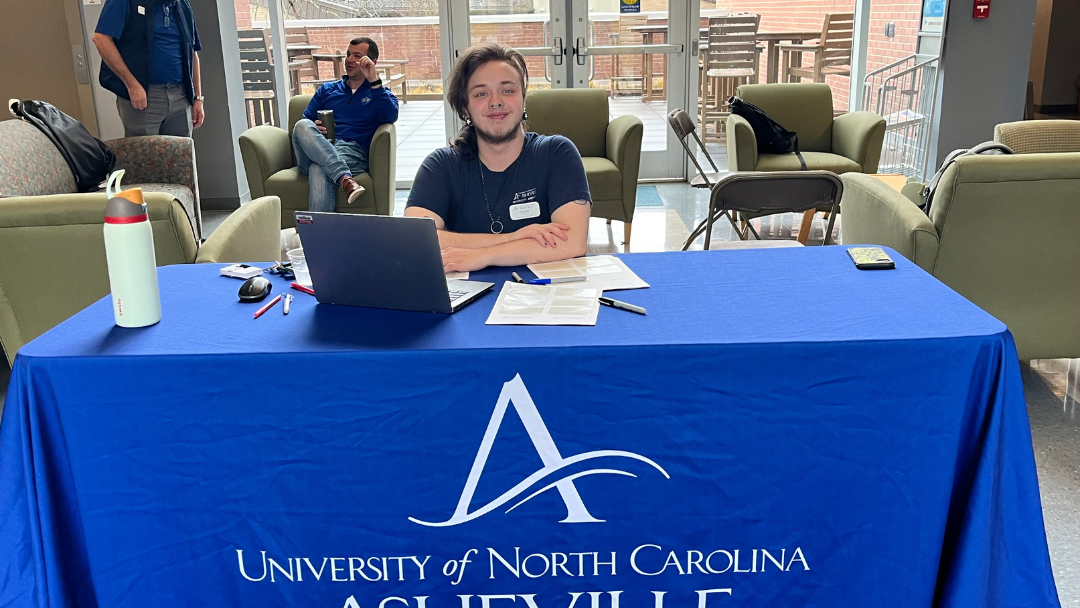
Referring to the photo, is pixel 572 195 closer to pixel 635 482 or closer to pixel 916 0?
pixel 635 482

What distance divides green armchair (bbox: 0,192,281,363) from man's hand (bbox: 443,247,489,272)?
849 mm

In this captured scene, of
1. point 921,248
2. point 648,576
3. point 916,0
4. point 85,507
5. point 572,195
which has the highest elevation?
point 916,0

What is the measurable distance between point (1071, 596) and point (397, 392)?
5.10ft

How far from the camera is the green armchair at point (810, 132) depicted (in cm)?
507

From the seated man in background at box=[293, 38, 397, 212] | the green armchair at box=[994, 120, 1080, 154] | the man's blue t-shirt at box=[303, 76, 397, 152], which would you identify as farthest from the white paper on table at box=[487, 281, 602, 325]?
the man's blue t-shirt at box=[303, 76, 397, 152]

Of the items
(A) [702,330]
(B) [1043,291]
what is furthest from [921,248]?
(A) [702,330]

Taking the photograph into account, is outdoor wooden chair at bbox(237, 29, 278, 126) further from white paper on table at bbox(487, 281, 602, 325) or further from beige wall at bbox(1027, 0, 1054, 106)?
beige wall at bbox(1027, 0, 1054, 106)

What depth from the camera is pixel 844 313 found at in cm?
156

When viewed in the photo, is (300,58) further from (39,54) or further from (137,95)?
(137,95)

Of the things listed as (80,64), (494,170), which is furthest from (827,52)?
(80,64)

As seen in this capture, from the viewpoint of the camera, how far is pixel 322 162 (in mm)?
4875

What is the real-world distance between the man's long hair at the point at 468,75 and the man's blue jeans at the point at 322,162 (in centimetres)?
252

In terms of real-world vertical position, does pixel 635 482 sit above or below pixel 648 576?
above

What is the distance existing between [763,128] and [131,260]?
4340mm
